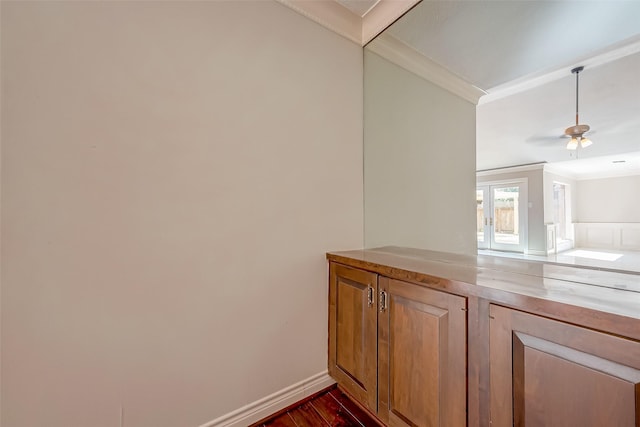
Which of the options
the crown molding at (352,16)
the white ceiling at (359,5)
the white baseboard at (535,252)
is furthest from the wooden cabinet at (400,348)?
the white ceiling at (359,5)

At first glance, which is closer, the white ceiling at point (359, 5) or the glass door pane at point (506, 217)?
the glass door pane at point (506, 217)

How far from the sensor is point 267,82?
52.2 inches

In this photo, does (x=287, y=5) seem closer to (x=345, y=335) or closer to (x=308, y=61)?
(x=308, y=61)

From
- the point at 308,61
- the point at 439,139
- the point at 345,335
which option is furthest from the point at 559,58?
the point at 345,335

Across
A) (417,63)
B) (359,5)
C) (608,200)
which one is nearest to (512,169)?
(608,200)

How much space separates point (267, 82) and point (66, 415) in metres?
1.59

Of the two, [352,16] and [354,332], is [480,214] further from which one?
[352,16]

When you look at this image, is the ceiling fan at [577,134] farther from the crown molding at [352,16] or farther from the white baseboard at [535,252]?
the crown molding at [352,16]

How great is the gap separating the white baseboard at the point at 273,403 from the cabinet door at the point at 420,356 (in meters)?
0.46

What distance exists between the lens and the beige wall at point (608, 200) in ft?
3.08

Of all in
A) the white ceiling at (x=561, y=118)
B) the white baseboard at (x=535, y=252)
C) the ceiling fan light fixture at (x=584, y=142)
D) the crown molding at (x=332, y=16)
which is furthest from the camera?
the crown molding at (x=332, y=16)

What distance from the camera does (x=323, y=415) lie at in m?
1.33

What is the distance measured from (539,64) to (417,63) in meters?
0.74

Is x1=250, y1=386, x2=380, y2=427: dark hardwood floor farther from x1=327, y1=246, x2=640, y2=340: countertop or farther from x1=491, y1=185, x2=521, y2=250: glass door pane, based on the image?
x1=491, y1=185, x2=521, y2=250: glass door pane
